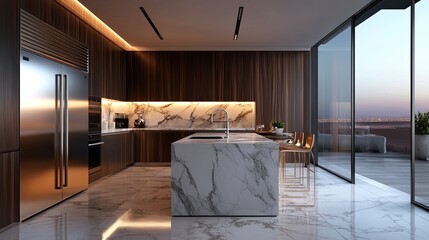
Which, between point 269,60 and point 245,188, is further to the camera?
point 269,60

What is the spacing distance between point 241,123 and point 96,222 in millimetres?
5535

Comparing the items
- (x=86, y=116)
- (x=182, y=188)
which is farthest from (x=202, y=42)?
(x=182, y=188)

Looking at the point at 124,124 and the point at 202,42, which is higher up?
the point at 202,42

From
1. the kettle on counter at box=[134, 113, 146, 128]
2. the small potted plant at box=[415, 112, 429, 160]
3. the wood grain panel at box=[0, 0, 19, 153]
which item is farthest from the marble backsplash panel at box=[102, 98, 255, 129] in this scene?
the wood grain panel at box=[0, 0, 19, 153]

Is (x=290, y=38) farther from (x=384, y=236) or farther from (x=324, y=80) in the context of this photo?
(x=384, y=236)

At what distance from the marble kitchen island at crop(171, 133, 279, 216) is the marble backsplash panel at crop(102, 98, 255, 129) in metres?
4.88

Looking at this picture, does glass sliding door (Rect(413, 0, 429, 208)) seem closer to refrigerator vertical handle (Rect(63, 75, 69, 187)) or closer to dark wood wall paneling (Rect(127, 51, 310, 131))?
dark wood wall paneling (Rect(127, 51, 310, 131))

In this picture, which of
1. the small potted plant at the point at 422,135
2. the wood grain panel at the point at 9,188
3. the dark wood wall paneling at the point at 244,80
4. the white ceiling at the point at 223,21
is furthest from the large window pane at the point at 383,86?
the wood grain panel at the point at 9,188

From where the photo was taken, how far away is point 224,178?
4172 millimetres

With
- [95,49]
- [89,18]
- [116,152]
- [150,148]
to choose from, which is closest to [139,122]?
[150,148]

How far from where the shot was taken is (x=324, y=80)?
26.6 feet

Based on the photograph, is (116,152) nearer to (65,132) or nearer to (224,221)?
(65,132)

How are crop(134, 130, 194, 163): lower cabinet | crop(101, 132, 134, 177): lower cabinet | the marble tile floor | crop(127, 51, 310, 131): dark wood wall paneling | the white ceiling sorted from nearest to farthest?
the marble tile floor < the white ceiling < crop(101, 132, 134, 177): lower cabinet < crop(134, 130, 194, 163): lower cabinet < crop(127, 51, 310, 131): dark wood wall paneling

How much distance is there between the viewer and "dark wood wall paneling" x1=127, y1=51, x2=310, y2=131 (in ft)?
28.8
